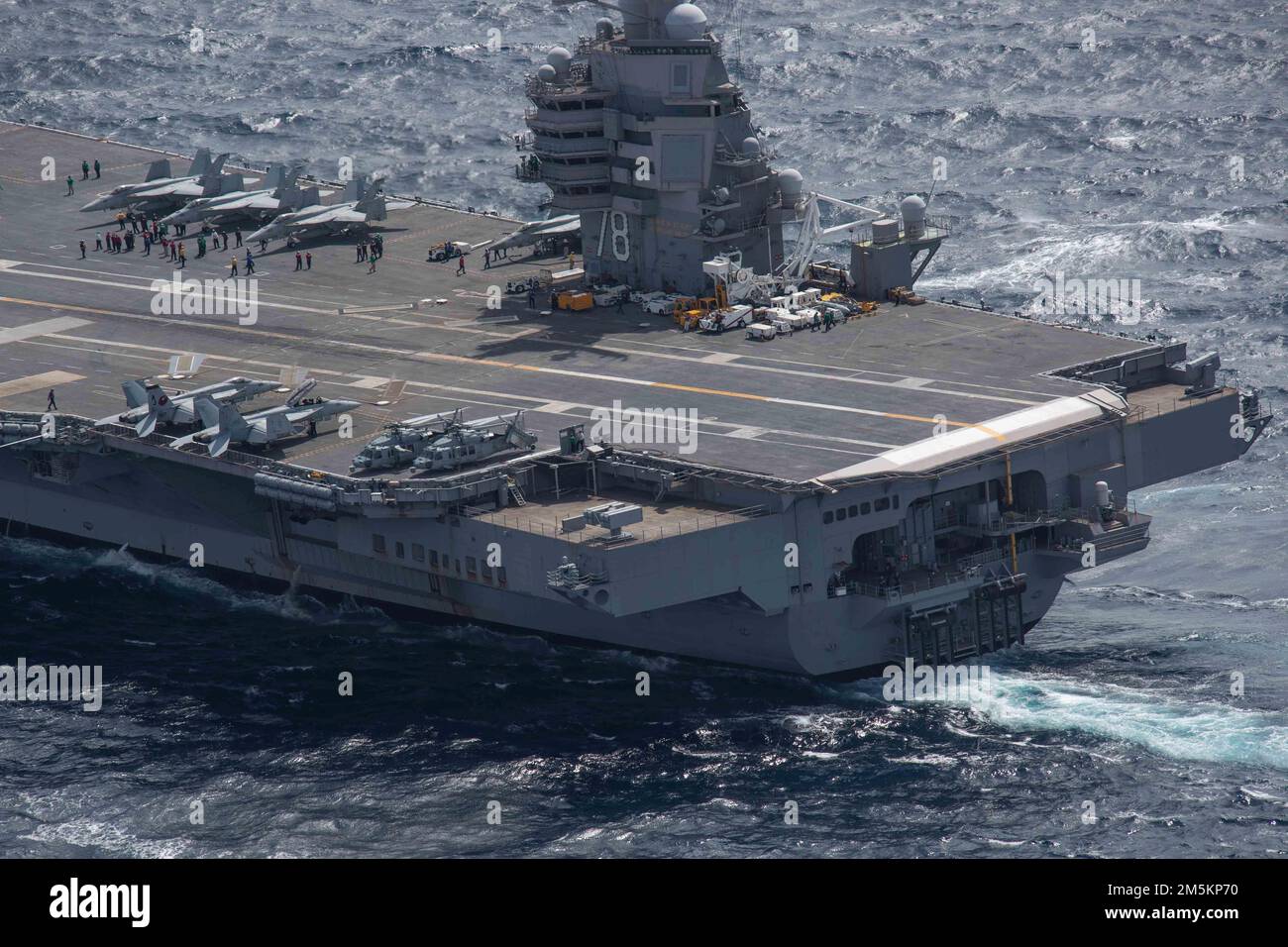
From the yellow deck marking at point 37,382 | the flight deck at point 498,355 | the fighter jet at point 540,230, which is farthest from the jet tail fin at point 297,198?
the yellow deck marking at point 37,382

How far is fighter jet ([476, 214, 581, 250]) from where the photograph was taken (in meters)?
78.1

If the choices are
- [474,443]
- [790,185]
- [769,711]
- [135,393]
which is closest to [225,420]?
[135,393]

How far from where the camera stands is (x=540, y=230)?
7806 centimetres

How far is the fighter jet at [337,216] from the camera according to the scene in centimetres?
8169

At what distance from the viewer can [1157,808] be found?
50.2 meters

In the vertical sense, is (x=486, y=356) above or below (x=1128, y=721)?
above

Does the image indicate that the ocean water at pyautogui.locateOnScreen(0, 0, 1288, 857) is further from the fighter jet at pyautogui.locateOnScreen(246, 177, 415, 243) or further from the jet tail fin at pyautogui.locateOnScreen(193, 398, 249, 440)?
the fighter jet at pyautogui.locateOnScreen(246, 177, 415, 243)

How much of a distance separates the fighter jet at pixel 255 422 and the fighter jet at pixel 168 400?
19.1 inches

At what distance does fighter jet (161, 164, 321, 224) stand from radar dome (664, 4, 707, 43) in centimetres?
1911

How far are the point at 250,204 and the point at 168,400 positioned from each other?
76.7ft

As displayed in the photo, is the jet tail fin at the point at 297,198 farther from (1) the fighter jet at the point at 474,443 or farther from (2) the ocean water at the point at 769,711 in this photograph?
(1) the fighter jet at the point at 474,443

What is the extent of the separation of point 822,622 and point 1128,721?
769 cm
